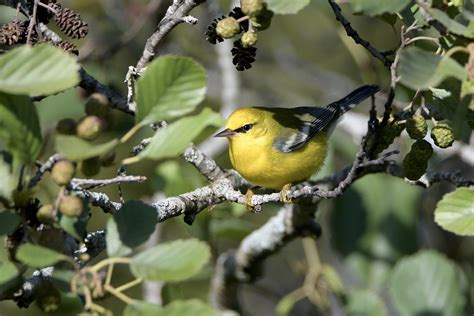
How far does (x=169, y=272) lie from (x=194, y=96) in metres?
0.38

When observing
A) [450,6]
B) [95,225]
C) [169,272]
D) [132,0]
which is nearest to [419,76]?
[450,6]

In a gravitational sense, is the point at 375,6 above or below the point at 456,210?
above

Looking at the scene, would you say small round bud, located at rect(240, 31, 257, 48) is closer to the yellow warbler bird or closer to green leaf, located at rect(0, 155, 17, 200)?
green leaf, located at rect(0, 155, 17, 200)

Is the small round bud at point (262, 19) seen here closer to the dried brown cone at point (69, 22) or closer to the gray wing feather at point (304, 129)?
the dried brown cone at point (69, 22)

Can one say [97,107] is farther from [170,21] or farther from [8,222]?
[170,21]

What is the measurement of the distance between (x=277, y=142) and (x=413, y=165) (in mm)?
1931

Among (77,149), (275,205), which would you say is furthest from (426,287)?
(77,149)

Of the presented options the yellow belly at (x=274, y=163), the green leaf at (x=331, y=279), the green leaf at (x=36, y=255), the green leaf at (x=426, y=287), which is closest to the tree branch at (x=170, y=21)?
the green leaf at (x=36, y=255)

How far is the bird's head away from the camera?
410 cm

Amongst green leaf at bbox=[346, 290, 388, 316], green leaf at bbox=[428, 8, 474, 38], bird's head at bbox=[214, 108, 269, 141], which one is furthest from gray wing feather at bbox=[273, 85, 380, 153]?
green leaf at bbox=[428, 8, 474, 38]

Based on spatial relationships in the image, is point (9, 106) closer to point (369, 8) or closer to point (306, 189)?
point (369, 8)

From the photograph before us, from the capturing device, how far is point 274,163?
398 cm

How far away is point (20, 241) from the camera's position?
1720 millimetres

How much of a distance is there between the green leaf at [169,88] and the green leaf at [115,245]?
0.82ft
